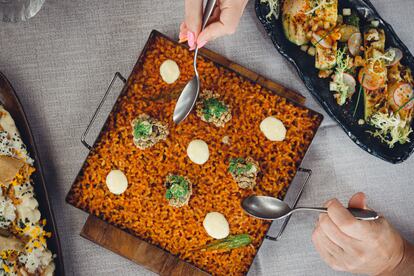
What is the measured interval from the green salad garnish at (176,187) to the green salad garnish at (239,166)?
173 mm

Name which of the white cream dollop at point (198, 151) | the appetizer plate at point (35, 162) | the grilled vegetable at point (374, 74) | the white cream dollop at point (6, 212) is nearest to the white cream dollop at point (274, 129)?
the white cream dollop at point (198, 151)

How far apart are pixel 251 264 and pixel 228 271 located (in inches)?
3.4

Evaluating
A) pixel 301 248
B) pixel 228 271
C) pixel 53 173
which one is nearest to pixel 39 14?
pixel 53 173

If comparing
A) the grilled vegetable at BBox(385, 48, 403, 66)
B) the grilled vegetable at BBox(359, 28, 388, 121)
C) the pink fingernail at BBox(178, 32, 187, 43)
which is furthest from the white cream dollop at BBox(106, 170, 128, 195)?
the grilled vegetable at BBox(385, 48, 403, 66)

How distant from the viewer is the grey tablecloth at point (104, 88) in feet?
6.05

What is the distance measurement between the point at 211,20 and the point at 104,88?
53 centimetres

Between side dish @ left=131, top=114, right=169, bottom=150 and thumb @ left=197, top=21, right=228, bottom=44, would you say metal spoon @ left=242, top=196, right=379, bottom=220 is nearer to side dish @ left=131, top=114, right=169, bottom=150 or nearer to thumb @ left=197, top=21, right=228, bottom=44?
side dish @ left=131, top=114, right=169, bottom=150

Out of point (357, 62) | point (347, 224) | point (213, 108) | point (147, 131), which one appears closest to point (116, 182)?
point (147, 131)

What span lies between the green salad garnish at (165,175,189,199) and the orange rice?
0.05 m

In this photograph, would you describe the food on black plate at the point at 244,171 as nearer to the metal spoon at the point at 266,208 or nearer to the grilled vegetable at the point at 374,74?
the metal spoon at the point at 266,208

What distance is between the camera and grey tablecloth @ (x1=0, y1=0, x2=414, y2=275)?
184 centimetres

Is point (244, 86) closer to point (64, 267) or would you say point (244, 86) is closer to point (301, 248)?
point (301, 248)

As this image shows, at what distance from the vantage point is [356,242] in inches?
63.3

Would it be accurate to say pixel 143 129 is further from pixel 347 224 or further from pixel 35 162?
pixel 347 224
